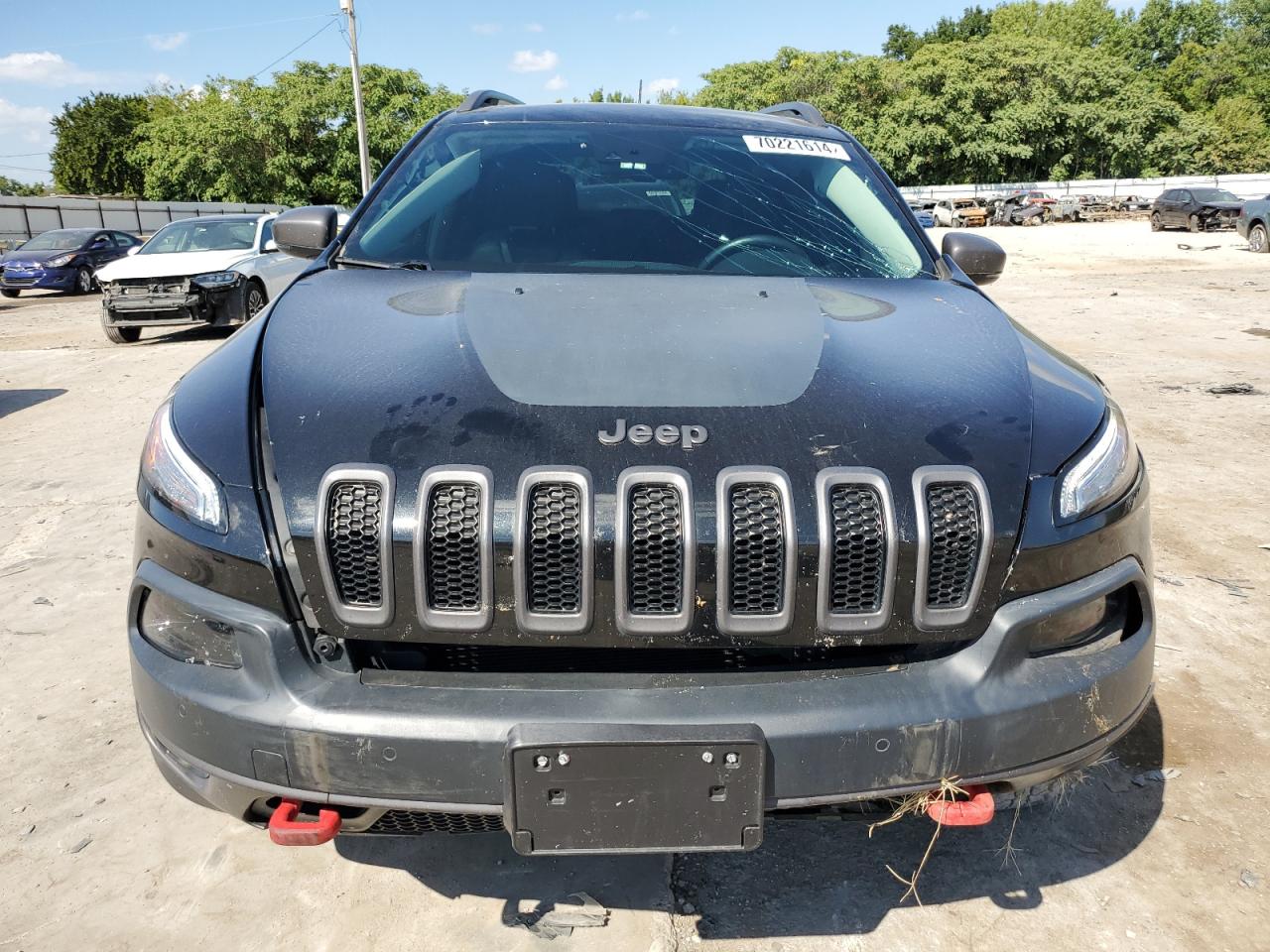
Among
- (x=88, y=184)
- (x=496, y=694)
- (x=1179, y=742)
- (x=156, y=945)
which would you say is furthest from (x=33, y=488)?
(x=88, y=184)

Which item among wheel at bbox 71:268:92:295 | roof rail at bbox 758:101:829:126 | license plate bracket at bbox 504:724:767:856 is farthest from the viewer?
wheel at bbox 71:268:92:295

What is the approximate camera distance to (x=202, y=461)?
1.76 m

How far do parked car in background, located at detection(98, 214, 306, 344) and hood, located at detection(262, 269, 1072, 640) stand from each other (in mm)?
9641

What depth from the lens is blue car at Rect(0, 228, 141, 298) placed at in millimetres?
18891

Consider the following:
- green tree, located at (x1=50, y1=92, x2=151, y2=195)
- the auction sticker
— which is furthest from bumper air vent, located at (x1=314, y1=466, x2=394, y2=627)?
green tree, located at (x1=50, y1=92, x2=151, y2=195)

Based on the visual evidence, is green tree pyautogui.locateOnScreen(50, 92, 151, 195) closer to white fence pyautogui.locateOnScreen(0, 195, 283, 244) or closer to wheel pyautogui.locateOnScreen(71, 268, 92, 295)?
white fence pyautogui.locateOnScreen(0, 195, 283, 244)

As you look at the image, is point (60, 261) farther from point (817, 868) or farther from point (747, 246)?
point (817, 868)

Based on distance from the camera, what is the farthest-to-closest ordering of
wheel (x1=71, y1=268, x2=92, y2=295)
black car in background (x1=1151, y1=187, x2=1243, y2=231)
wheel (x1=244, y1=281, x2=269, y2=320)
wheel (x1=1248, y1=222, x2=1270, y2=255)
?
black car in background (x1=1151, y1=187, x2=1243, y2=231), wheel (x1=1248, y1=222, x2=1270, y2=255), wheel (x1=71, y1=268, x2=92, y2=295), wheel (x1=244, y1=281, x2=269, y2=320)

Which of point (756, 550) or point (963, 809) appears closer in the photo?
point (756, 550)

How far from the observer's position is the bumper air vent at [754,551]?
158 cm

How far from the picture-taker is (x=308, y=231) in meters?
3.09

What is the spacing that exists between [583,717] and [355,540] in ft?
1.58

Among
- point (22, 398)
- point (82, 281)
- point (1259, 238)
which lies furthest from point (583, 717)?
point (1259, 238)

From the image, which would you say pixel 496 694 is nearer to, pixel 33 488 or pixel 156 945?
pixel 156 945
